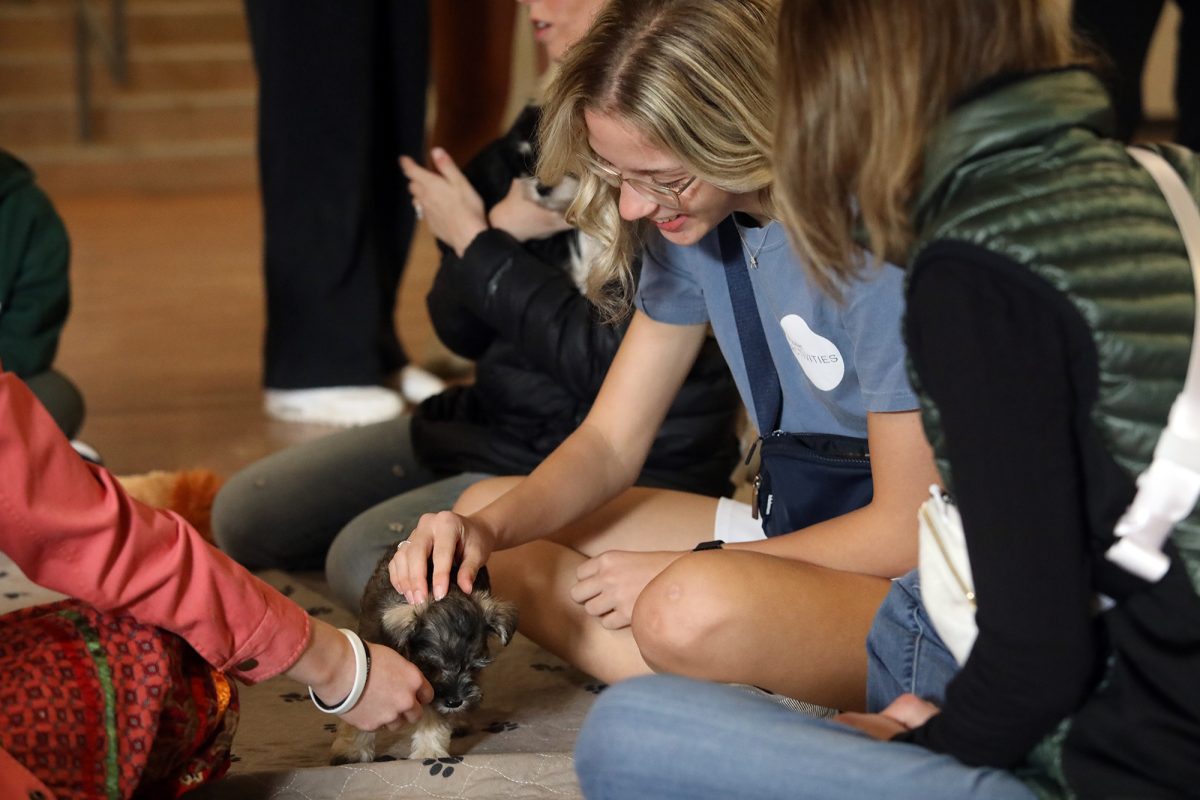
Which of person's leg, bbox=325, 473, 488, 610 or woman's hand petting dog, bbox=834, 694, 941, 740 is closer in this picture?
woman's hand petting dog, bbox=834, 694, 941, 740

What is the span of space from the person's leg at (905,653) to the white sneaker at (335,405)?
6.82ft

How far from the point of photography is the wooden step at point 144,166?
6.98 meters

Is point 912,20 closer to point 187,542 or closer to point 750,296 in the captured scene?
point 750,296

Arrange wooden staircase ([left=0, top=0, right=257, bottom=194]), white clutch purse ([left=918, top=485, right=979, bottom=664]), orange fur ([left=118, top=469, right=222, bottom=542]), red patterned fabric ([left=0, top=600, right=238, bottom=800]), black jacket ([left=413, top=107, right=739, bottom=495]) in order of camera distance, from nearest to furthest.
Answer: white clutch purse ([left=918, top=485, right=979, bottom=664])
red patterned fabric ([left=0, top=600, right=238, bottom=800])
black jacket ([left=413, top=107, right=739, bottom=495])
orange fur ([left=118, top=469, right=222, bottom=542])
wooden staircase ([left=0, top=0, right=257, bottom=194])

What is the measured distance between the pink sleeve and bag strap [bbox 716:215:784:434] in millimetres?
635

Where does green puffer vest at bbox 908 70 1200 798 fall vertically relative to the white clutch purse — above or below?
above

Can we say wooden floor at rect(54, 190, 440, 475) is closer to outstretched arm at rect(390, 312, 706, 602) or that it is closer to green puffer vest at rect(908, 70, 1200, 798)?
outstretched arm at rect(390, 312, 706, 602)

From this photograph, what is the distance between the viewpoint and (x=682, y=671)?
154 centimetres

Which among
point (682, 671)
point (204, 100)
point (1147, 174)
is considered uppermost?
point (1147, 174)

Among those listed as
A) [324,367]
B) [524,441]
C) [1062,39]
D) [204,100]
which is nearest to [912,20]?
[1062,39]

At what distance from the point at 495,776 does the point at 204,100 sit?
6485mm

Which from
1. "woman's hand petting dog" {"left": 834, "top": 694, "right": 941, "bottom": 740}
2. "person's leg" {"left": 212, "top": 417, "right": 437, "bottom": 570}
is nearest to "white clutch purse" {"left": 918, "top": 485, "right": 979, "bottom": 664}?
"woman's hand petting dog" {"left": 834, "top": 694, "right": 941, "bottom": 740}

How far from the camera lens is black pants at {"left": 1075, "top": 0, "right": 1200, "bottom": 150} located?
3656mm

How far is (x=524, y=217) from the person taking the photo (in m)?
2.27
